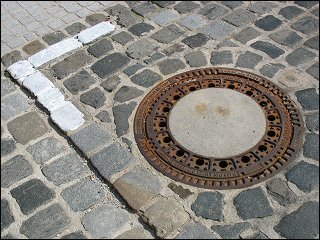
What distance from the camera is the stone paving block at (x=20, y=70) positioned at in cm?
475

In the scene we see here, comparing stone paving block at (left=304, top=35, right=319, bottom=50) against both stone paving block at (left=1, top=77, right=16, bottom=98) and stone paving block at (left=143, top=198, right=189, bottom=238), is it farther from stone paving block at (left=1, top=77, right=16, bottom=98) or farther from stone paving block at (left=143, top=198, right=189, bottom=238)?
stone paving block at (left=1, top=77, right=16, bottom=98)

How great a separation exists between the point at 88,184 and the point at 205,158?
0.95 metres

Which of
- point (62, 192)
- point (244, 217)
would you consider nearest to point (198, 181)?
point (244, 217)

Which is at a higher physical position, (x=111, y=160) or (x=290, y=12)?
(x=290, y=12)

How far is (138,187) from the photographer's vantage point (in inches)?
144

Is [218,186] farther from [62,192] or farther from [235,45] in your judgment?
[235,45]

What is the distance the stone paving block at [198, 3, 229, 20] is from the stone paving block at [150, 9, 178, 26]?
1.00 ft

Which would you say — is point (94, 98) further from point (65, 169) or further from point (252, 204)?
point (252, 204)

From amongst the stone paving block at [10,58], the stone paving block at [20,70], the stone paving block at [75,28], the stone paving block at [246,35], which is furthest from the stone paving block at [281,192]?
the stone paving block at [10,58]

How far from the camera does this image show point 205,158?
382 centimetres

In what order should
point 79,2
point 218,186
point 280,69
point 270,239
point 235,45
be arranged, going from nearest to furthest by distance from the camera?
point 270,239
point 218,186
point 280,69
point 235,45
point 79,2

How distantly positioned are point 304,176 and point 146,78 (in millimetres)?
1763

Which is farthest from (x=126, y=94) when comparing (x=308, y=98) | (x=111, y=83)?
(x=308, y=98)

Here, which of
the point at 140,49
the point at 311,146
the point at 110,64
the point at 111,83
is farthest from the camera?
the point at 140,49
